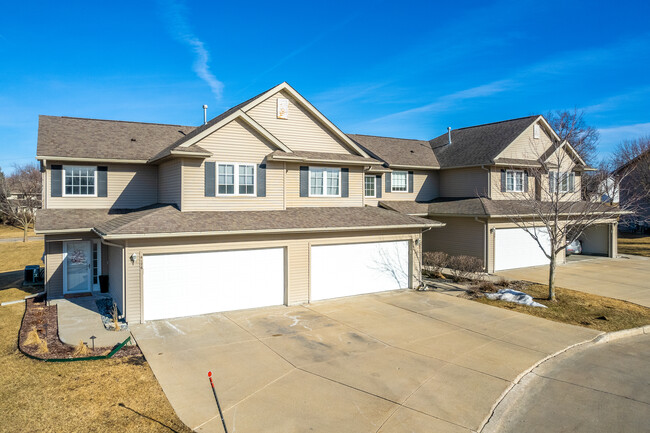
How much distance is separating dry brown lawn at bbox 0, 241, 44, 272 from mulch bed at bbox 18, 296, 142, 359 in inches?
549

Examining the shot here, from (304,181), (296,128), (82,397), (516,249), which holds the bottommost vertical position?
(82,397)

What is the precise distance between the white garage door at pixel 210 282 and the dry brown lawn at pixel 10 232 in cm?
4027

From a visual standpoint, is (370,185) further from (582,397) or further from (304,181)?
(582,397)

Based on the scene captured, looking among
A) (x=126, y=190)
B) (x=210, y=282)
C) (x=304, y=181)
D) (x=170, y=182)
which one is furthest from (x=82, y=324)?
(x=304, y=181)

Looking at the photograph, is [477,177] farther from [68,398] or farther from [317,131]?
[68,398]

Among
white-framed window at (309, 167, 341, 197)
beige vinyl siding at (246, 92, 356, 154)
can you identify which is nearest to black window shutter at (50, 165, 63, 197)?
beige vinyl siding at (246, 92, 356, 154)

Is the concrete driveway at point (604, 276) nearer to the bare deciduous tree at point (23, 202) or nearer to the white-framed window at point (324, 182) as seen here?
Answer: the white-framed window at point (324, 182)

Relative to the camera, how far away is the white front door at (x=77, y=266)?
1622 cm

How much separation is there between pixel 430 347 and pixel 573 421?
3736mm

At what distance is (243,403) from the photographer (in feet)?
24.0

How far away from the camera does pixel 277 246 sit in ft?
47.3

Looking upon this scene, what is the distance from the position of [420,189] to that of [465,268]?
8044 mm

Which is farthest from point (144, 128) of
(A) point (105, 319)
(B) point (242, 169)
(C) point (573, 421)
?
(C) point (573, 421)

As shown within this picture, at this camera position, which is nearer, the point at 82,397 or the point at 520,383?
the point at 82,397
